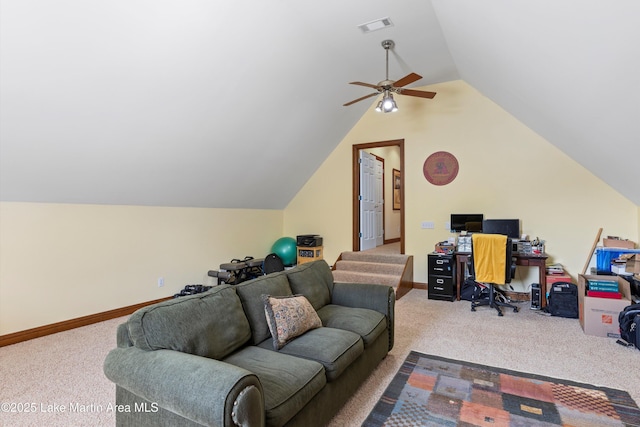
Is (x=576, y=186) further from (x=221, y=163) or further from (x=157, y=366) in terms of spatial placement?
(x=157, y=366)

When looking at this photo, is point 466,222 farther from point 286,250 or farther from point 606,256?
point 286,250

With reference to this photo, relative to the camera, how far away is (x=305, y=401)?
171cm

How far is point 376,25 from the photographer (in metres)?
3.60

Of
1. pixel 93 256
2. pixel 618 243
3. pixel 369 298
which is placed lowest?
pixel 369 298

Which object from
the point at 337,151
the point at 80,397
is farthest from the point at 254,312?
the point at 337,151

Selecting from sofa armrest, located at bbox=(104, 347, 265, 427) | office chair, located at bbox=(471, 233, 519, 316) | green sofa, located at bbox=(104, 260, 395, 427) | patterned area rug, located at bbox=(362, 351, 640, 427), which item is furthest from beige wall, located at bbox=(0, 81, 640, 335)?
patterned area rug, located at bbox=(362, 351, 640, 427)

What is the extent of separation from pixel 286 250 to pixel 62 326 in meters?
3.62

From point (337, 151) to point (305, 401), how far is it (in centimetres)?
527

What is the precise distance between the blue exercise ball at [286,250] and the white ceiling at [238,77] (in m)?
1.83

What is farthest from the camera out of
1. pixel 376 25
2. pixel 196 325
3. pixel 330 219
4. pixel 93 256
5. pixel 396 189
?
pixel 396 189

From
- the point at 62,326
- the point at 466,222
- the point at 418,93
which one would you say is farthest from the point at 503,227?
the point at 62,326

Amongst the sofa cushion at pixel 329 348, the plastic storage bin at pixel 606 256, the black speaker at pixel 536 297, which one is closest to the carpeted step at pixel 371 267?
the black speaker at pixel 536 297

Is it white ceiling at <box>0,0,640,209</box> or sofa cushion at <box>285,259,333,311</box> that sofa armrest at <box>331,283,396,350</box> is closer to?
sofa cushion at <box>285,259,333,311</box>

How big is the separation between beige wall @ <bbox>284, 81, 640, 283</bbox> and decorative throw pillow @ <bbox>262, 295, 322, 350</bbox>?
3.77 metres
